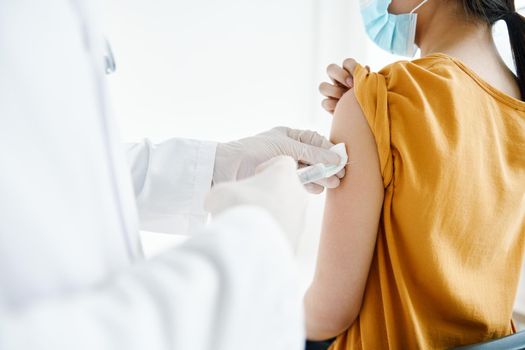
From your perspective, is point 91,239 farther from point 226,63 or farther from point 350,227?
point 226,63

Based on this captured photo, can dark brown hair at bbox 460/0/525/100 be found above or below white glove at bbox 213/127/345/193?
above

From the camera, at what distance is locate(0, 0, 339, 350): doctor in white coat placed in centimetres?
29

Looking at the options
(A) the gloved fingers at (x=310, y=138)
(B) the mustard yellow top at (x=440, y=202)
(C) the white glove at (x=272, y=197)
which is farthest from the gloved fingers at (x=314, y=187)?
(C) the white glove at (x=272, y=197)

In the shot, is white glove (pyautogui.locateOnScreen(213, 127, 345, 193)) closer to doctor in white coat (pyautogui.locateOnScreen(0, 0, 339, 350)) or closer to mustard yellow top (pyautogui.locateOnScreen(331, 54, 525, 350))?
mustard yellow top (pyautogui.locateOnScreen(331, 54, 525, 350))

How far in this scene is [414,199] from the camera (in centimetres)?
76

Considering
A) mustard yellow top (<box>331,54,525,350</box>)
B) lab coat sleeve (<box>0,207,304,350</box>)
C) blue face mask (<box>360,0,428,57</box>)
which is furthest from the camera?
blue face mask (<box>360,0,428,57</box>)

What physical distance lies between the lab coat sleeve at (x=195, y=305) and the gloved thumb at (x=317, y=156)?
52 centimetres

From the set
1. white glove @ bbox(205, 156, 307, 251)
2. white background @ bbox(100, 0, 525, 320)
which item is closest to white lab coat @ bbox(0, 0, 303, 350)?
white glove @ bbox(205, 156, 307, 251)

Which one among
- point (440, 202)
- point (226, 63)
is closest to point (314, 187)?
point (440, 202)

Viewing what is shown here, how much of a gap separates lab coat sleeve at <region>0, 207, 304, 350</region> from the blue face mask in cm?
95

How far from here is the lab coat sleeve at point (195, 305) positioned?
263 mm

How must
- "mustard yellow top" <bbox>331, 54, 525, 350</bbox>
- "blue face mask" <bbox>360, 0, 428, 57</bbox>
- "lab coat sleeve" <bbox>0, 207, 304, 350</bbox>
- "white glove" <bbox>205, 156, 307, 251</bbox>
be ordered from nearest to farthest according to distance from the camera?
1. "lab coat sleeve" <bbox>0, 207, 304, 350</bbox>
2. "white glove" <bbox>205, 156, 307, 251</bbox>
3. "mustard yellow top" <bbox>331, 54, 525, 350</bbox>
4. "blue face mask" <bbox>360, 0, 428, 57</bbox>

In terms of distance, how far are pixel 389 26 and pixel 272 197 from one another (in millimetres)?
906

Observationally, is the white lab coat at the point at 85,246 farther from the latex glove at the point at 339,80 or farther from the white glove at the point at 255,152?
the latex glove at the point at 339,80
